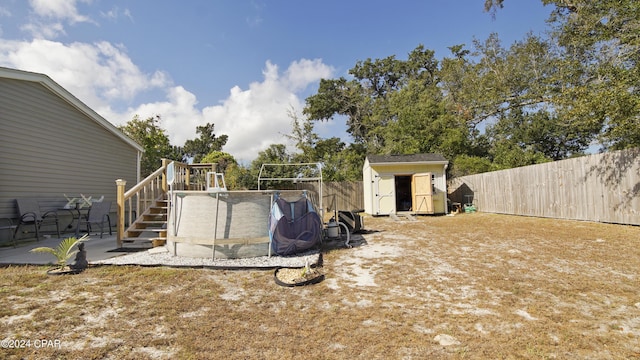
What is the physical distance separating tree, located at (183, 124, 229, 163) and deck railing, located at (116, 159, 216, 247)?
A: 1212 inches

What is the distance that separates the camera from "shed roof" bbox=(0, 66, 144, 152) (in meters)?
7.51

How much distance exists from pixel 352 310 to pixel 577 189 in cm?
1016

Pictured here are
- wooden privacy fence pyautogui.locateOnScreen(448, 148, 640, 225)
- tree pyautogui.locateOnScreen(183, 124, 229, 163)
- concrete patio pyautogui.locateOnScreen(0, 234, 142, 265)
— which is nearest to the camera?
concrete patio pyautogui.locateOnScreen(0, 234, 142, 265)

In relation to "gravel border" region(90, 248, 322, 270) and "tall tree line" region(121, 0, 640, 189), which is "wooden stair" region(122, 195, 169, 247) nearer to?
"gravel border" region(90, 248, 322, 270)

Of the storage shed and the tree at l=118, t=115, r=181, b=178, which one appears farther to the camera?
the tree at l=118, t=115, r=181, b=178

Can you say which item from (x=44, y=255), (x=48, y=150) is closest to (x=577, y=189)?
(x=44, y=255)

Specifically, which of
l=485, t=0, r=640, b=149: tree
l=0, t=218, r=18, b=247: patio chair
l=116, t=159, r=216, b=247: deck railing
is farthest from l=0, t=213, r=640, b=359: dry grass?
l=485, t=0, r=640, b=149: tree

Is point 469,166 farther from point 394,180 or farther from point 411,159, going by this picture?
point 394,180

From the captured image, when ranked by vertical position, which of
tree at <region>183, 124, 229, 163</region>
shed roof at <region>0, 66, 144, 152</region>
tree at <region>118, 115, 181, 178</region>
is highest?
Result: tree at <region>183, 124, 229, 163</region>

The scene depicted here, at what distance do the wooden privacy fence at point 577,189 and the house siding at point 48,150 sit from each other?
16.0 m

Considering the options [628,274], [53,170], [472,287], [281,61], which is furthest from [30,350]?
[281,61]

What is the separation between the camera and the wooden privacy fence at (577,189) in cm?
794

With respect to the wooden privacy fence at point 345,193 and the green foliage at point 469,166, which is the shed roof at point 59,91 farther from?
the green foliage at point 469,166

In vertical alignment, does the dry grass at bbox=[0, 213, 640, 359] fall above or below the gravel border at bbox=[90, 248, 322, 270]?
below
